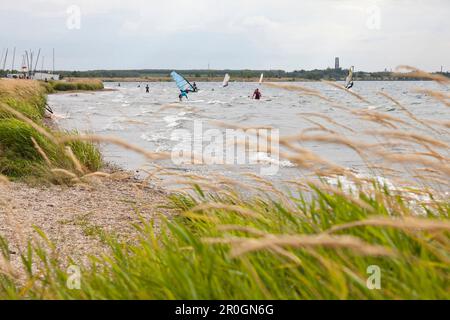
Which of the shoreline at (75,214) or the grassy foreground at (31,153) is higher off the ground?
the grassy foreground at (31,153)

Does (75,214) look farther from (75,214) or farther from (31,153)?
(31,153)

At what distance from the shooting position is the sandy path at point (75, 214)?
6.23m

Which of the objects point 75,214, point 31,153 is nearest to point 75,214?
point 75,214

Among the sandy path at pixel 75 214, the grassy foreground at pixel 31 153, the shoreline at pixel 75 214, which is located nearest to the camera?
the shoreline at pixel 75 214

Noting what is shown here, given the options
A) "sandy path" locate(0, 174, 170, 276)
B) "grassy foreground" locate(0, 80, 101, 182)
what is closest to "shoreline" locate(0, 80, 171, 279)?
"sandy path" locate(0, 174, 170, 276)

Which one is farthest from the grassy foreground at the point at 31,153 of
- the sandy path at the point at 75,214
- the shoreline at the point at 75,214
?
the sandy path at the point at 75,214

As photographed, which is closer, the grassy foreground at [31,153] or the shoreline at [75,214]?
the shoreline at [75,214]

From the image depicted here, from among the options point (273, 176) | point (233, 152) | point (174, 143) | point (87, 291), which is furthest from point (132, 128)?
point (87, 291)

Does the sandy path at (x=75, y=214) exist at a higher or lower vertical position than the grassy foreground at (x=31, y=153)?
lower

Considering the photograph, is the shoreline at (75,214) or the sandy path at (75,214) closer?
the shoreline at (75,214)

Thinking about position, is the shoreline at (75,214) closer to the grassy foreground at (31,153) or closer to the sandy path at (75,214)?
the sandy path at (75,214)

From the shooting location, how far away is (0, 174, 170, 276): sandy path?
6.23 m

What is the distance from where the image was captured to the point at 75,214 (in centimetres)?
796

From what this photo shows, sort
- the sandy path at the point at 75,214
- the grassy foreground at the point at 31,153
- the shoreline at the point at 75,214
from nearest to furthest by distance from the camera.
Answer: the shoreline at the point at 75,214 < the sandy path at the point at 75,214 < the grassy foreground at the point at 31,153
